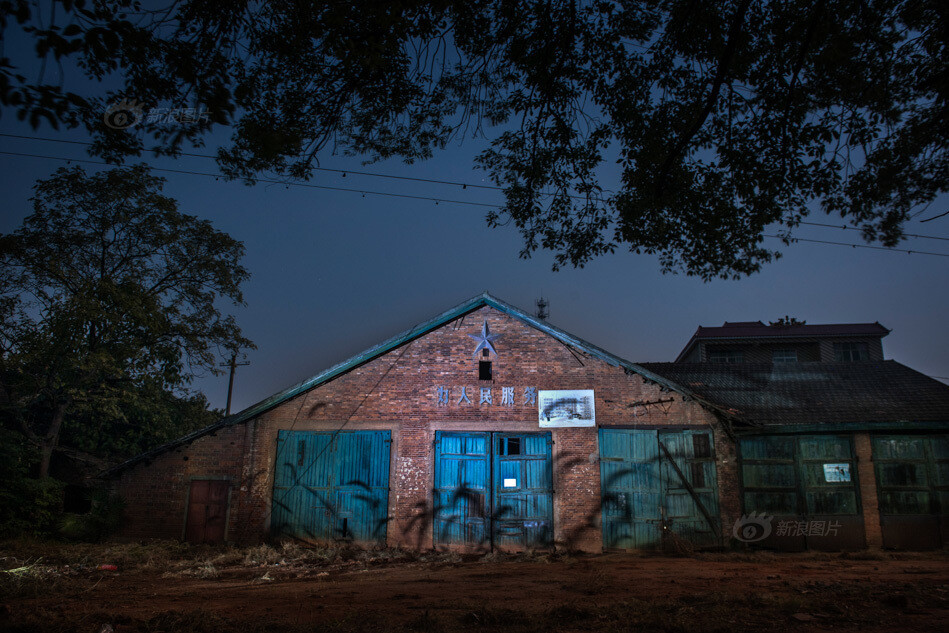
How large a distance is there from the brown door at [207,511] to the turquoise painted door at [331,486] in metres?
1.17

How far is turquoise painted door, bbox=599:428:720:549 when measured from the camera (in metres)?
12.0

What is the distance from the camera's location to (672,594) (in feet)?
24.0

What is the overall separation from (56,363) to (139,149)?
37.3ft

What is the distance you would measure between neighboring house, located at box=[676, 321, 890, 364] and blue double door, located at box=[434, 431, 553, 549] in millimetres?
15431

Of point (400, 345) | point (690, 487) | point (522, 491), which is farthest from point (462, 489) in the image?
point (690, 487)

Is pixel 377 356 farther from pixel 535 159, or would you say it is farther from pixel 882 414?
pixel 882 414

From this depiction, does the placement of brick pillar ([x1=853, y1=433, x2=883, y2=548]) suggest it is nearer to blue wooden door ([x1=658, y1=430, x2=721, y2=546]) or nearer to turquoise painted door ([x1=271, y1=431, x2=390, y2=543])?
Answer: blue wooden door ([x1=658, y1=430, x2=721, y2=546])

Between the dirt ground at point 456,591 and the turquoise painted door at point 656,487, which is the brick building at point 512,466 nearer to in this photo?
the turquoise painted door at point 656,487

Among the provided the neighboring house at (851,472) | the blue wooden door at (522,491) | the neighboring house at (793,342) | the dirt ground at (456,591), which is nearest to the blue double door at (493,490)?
the blue wooden door at (522,491)

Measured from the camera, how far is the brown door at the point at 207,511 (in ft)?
40.0

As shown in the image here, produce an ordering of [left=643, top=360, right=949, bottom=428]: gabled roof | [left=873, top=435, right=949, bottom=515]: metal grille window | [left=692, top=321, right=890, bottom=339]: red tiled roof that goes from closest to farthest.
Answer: [left=873, top=435, right=949, bottom=515]: metal grille window → [left=643, top=360, right=949, bottom=428]: gabled roof → [left=692, top=321, right=890, bottom=339]: red tiled roof

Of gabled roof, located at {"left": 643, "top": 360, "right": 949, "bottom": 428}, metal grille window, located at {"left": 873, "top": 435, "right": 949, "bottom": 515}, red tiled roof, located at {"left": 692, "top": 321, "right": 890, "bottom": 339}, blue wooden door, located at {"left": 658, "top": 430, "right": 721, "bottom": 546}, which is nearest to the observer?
blue wooden door, located at {"left": 658, "top": 430, "right": 721, "bottom": 546}

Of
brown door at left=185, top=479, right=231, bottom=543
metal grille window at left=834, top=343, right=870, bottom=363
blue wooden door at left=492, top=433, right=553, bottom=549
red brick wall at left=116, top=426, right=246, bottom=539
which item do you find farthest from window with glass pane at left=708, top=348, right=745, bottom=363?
brown door at left=185, top=479, right=231, bottom=543

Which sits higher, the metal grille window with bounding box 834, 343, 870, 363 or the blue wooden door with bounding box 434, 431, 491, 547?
the metal grille window with bounding box 834, 343, 870, 363
